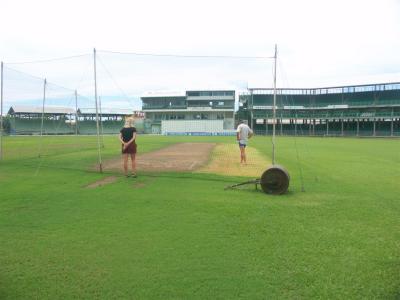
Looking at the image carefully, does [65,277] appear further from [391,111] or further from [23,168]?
[391,111]

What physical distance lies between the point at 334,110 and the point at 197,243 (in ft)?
236

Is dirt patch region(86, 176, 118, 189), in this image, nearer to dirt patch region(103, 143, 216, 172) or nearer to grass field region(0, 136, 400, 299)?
grass field region(0, 136, 400, 299)

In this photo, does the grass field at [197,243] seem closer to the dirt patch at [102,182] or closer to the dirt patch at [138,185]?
the dirt patch at [138,185]

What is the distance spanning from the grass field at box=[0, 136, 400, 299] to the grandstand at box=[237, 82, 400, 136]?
58.0m

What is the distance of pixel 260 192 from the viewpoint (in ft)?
27.8

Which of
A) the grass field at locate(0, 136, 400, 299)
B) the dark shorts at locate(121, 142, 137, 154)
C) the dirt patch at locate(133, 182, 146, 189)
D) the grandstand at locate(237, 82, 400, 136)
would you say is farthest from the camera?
the grandstand at locate(237, 82, 400, 136)

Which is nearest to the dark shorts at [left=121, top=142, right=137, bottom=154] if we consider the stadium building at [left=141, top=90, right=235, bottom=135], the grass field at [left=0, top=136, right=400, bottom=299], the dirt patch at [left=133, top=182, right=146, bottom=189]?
the dirt patch at [left=133, top=182, right=146, bottom=189]

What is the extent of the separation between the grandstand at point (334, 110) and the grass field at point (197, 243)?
58.0m

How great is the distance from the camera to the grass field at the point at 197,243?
3650mm

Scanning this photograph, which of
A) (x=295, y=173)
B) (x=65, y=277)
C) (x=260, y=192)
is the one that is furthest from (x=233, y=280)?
(x=295, y=173)

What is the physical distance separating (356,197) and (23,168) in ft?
36.4

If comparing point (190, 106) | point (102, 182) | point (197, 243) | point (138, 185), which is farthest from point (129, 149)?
point (190, 106)

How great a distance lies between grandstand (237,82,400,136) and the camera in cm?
6556

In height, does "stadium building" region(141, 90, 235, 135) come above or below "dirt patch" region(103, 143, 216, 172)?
above
